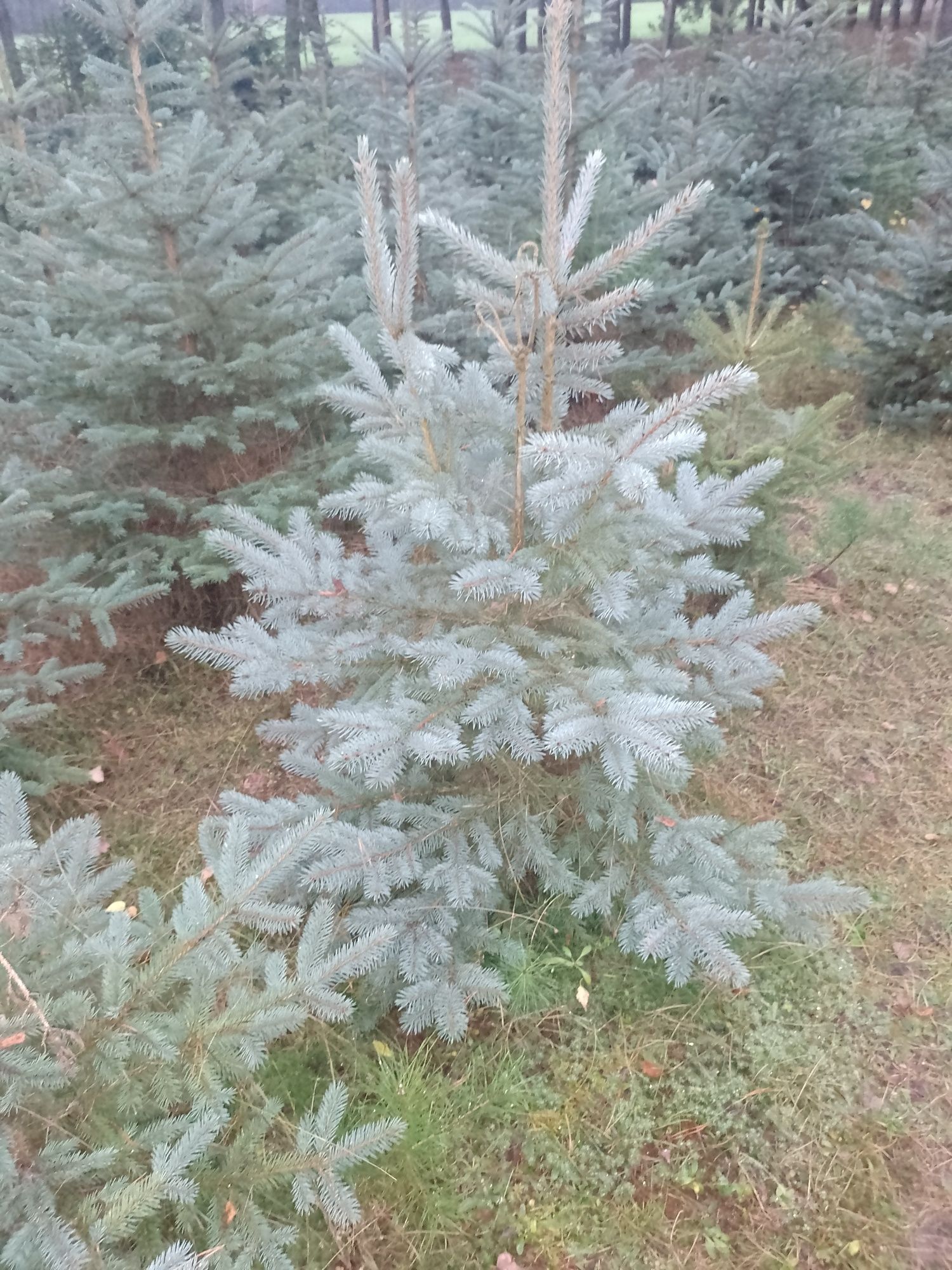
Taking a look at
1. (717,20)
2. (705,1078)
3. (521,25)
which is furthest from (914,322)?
(717,20)

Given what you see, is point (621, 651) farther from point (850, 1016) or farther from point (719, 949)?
point (850, 1016)

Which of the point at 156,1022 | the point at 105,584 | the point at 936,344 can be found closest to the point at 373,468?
the point at 105,584

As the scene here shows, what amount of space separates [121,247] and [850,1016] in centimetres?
442

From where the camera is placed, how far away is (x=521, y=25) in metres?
9.41

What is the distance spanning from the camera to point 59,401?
382cm

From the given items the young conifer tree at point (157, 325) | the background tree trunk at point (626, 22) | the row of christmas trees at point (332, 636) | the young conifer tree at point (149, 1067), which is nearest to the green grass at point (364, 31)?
the background tree trunk at point (626, 22)

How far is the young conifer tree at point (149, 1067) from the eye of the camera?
137 cm

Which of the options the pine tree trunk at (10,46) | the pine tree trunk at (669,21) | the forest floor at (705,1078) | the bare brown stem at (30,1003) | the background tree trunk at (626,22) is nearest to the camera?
the bare brown stem at (30,1003)

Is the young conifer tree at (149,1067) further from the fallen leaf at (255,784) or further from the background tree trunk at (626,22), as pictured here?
the background tree trunk at (626,22)

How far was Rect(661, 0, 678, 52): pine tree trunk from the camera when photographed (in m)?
11.5

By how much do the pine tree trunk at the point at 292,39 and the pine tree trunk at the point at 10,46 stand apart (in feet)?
9.95

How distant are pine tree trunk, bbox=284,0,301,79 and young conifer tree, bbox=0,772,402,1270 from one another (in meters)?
10.3

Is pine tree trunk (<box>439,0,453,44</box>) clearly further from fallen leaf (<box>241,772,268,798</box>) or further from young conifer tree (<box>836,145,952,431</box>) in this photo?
fallen leaf (<box>241,772,268,798</box>)

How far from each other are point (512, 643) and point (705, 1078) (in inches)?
60.2
